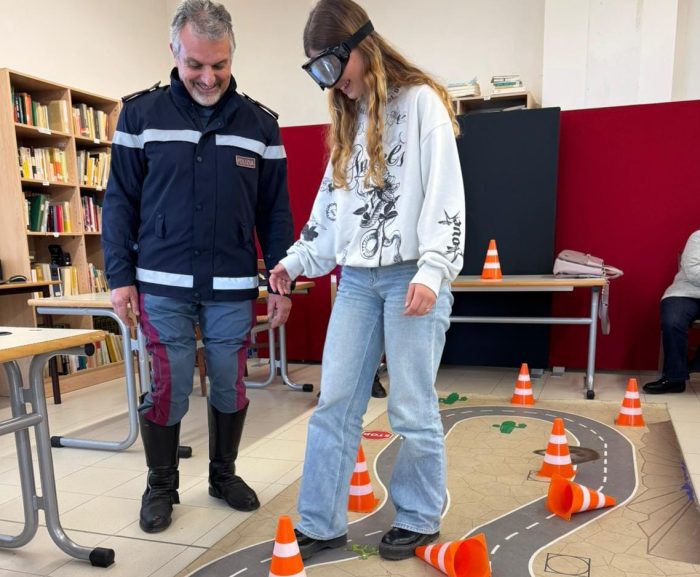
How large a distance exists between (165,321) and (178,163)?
0.46 metres

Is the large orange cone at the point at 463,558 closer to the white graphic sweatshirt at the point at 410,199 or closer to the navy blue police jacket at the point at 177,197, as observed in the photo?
the white graphic sweatshirt at the point at 410,199

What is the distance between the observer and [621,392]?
353 centimetres

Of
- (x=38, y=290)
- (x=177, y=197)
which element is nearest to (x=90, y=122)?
(x=38, y=290)

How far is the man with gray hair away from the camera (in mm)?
1710

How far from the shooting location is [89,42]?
4.96m

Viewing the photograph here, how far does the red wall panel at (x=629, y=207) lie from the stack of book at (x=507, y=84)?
3.66ft

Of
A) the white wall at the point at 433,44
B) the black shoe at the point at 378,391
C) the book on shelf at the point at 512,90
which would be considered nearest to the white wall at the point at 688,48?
the white wall at the point at 433,44

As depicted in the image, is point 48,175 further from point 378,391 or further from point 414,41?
point 414,41

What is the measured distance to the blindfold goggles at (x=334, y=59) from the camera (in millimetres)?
1328

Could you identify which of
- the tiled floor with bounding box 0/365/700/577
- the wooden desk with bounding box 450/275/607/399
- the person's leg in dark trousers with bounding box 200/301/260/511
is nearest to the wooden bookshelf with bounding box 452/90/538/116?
the wooden desk with bounding box 450/275/607/399

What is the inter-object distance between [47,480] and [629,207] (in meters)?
3.73

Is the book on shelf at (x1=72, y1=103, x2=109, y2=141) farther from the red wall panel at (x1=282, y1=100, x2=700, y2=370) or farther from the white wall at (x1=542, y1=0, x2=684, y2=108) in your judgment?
the white wall at (x1=542, y1=0, x2=684, y2=108)

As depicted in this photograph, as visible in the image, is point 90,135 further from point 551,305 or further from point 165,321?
point 551,305

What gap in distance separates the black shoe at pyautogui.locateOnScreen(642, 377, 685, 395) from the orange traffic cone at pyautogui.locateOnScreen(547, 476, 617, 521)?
1.84 m
